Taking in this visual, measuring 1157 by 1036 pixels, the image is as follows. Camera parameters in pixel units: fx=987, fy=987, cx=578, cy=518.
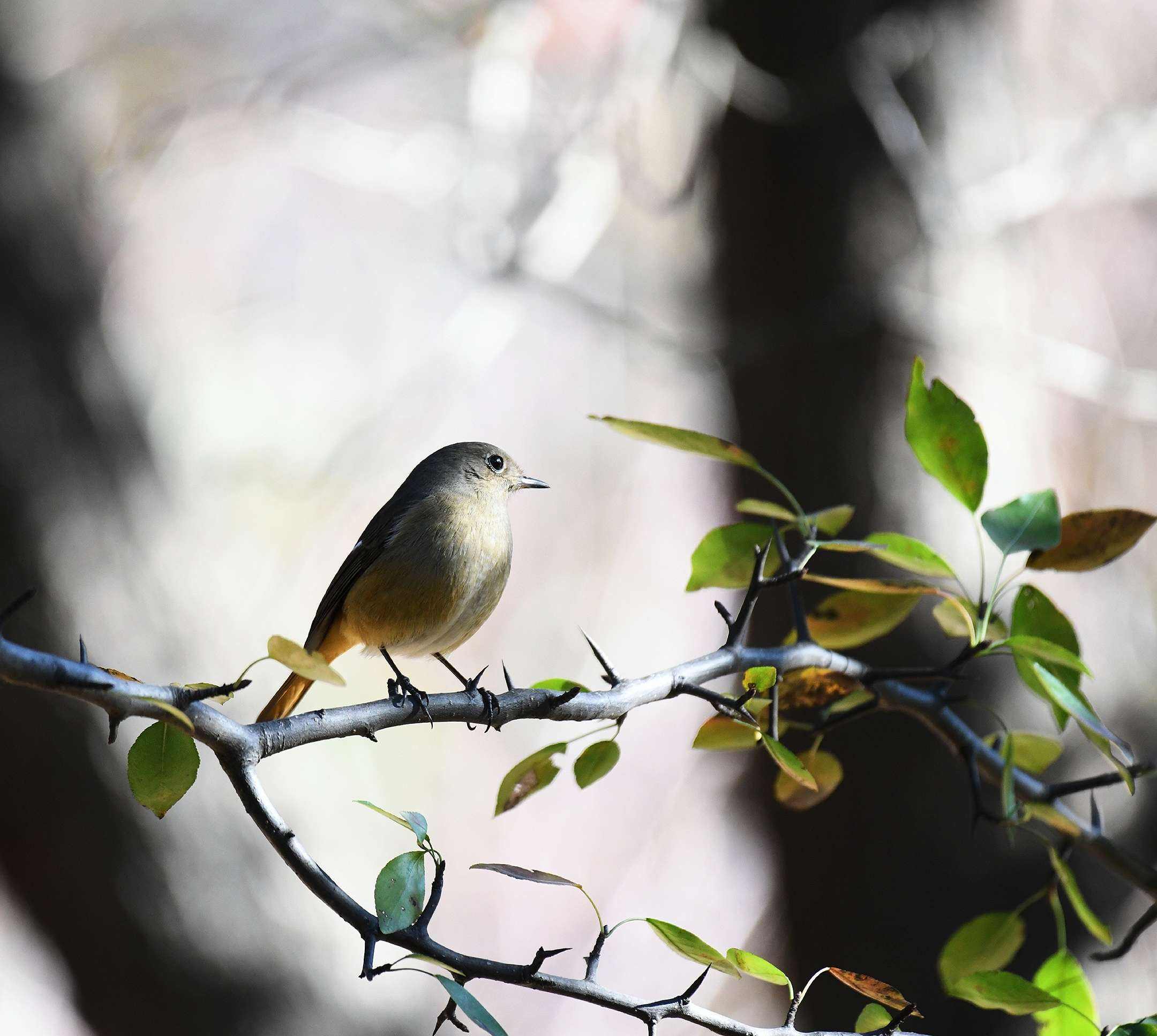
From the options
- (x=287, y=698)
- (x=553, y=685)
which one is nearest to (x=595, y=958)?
(x=553, y=685)

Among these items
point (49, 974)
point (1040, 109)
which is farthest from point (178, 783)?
point (1040, 109)

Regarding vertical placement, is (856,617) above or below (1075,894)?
above

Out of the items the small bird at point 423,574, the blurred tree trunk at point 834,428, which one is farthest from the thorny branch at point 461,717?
the blurred tree trunk at point 834,428

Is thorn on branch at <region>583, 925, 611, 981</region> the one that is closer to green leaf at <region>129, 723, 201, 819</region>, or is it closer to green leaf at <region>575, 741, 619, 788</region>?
green leaf at <region>575, 741, 619, 788</region>

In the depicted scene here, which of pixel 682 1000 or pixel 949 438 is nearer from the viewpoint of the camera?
pixel 682 1000

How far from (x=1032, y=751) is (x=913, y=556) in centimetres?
44

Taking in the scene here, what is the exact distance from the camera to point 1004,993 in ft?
2.56

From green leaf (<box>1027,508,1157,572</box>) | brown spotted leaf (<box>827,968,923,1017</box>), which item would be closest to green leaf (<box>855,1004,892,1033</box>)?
brown spotted leaf (<box>827,968,923,1017</box>)

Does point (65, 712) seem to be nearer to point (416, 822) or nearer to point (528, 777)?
point (528, 777)

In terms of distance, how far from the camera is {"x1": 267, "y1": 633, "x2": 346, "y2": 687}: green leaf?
0.59m

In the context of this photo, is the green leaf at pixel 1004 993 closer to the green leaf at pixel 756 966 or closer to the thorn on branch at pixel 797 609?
the green leaf at pixel 756 966

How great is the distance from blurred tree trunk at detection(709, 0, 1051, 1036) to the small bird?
3.30 feet

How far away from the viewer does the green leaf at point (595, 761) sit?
93cm

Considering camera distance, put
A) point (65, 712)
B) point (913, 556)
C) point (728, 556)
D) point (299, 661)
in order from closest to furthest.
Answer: point (299, 661), point (913, 556), point (728, 556), point (65, 712)
